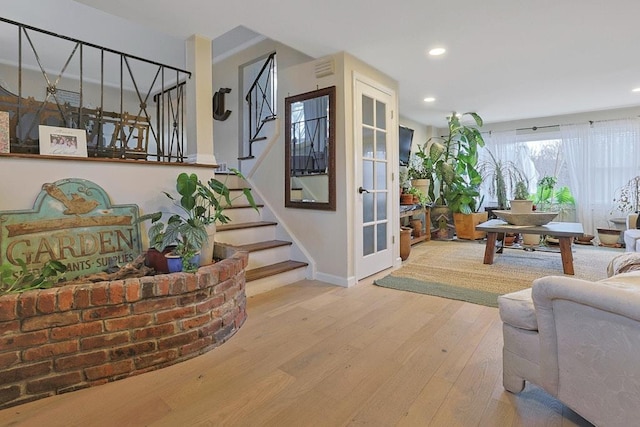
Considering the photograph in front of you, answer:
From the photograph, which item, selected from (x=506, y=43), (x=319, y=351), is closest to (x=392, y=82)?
(x=506, y=43)

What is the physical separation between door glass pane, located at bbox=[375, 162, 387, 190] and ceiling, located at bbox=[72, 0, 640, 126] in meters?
1.02

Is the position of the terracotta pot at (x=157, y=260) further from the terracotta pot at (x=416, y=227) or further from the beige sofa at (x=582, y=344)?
the terracotta pot at (x=416, y=227)

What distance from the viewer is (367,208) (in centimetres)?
338

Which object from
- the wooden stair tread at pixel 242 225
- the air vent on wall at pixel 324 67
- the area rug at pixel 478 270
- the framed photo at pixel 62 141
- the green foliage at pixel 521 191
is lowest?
the area rug at pixel 478 270

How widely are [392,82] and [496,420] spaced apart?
3.42 m

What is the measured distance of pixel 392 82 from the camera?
12.4ft

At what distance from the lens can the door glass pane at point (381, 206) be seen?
354 cm

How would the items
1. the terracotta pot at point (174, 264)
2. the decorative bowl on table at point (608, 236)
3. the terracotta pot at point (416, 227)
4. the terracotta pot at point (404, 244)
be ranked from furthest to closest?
the terracotta pot at point (416, 227)
the decorative bowl on table at point (608, 236)
the terracotta pot at point (404, 244)
the terracotta pot at point (174, 264)

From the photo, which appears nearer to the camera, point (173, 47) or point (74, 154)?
point (74, 154)

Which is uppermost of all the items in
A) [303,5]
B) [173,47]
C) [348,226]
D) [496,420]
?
[173,47]

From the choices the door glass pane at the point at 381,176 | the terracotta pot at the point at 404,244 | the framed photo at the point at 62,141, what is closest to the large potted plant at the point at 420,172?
the terracotta pot at the point at 404,244

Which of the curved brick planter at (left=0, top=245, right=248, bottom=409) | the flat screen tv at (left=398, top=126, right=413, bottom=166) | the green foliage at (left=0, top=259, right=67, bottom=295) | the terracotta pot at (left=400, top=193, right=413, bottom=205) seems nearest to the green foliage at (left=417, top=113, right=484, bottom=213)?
the flat screen tv at (left=398, top=126, right=413, bottom=166)

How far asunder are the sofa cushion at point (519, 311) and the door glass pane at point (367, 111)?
230cm

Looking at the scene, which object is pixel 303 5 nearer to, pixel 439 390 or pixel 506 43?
pixel 506 43
